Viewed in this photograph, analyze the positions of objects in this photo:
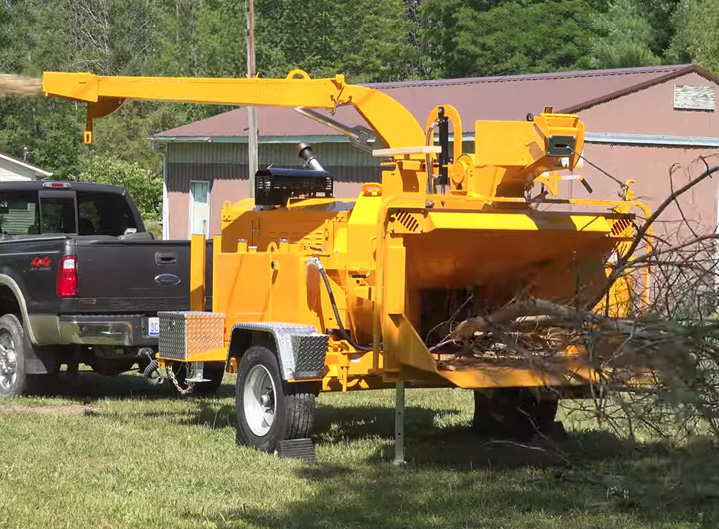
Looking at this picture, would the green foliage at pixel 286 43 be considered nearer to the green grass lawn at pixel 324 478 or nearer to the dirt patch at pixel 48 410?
the dirt patch at pixel 48 410

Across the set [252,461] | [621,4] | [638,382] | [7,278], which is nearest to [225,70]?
[621,4]

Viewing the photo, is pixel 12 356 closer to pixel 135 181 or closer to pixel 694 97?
pixel 694 97

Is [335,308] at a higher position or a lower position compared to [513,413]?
higher

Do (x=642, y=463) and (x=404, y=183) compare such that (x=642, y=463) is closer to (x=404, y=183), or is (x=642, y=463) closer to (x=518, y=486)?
(x=518, y=486)

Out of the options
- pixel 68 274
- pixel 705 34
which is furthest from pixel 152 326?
pixel 705 34

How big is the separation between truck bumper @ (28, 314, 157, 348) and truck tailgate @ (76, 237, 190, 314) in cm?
12

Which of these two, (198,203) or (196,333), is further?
(198,203)

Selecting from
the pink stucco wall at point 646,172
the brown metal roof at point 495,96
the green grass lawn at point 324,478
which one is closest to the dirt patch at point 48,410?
the green grass lawn at point 324,478

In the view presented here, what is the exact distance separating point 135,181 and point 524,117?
872 inches

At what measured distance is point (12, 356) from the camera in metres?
12.4

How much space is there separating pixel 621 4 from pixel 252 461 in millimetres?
36741

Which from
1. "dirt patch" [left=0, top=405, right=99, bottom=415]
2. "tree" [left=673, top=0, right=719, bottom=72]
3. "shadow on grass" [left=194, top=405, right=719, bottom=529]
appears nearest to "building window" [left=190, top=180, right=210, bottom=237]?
"tree" [left=673, top=0, right=719, bottom=72]

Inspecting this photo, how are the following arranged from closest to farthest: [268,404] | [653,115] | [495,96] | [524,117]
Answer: [268,404], [653,115], [524,117], [495,96]

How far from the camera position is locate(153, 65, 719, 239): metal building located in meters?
21.4
